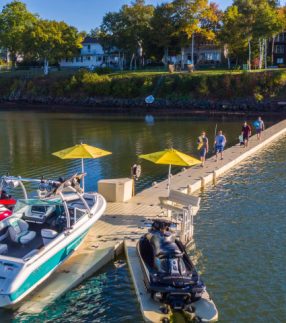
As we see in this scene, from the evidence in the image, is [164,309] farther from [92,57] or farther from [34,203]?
[92,57]

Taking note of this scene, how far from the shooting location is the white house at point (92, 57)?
10647cm

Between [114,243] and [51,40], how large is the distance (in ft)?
267

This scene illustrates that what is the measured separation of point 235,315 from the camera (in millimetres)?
11359

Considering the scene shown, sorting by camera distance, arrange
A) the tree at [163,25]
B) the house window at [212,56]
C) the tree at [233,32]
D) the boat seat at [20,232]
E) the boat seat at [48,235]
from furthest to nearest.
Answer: the house window at [212,56], the tree at [163,25], the tree at [233,32], the boat seat at [20,232], the boat seat at [48,235]

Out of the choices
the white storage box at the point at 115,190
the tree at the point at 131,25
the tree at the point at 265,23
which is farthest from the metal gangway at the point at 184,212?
the tree at the point at 131,25

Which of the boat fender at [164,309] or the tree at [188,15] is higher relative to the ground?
the tree at [188,15]

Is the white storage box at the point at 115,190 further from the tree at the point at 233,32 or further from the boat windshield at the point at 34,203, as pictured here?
the tree at the point at 233,32

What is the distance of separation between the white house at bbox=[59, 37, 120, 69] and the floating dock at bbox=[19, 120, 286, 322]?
284ft

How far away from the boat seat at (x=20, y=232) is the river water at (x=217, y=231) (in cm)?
204

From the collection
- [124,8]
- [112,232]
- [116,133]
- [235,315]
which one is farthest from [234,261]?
[124,8]

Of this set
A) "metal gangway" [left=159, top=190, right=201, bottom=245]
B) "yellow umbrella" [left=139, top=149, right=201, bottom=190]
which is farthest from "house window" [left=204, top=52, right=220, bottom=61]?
"metal gangway" [left=159, top=190, right=201, bottom=245]

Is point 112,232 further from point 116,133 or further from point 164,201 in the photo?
point 116,133

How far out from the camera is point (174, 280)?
435 inches

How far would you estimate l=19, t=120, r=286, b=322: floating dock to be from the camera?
11.9 m
